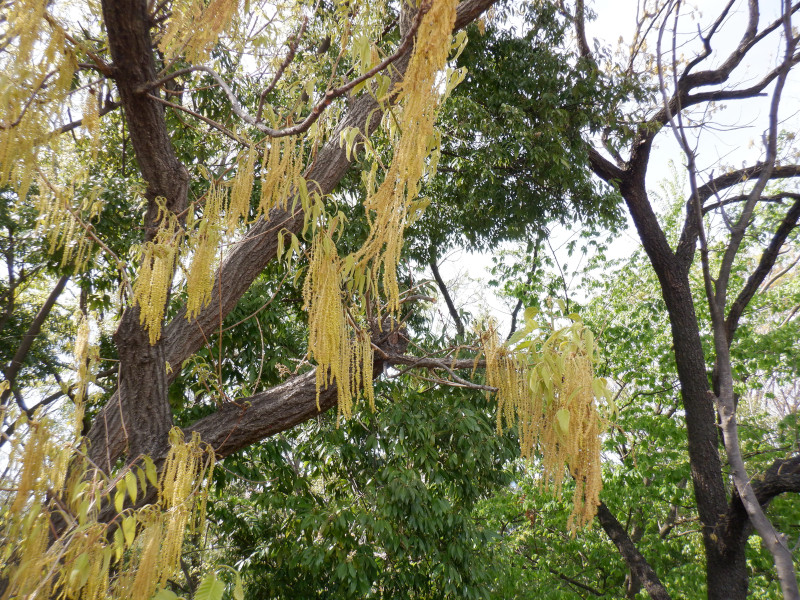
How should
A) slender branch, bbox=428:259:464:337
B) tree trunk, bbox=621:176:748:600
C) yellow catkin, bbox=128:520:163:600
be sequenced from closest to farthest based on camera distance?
yellow catkin, bbox=128:520:163:600
tree trunk, bbox=621:176:748:600
slender branch, bbox=428:259:464:337

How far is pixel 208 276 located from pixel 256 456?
2780 mm

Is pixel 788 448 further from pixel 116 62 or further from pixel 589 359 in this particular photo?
pixel 116 62

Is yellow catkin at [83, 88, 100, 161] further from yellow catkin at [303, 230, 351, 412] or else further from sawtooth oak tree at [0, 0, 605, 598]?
yellow catkin at [303, 230, 351, 412]

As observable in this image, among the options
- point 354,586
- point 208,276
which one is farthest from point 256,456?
point 208,276

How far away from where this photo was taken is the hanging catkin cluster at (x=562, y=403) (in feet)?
4.56

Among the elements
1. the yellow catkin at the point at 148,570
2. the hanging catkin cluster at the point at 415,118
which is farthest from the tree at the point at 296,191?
the yellow catkin at the point at 148,570

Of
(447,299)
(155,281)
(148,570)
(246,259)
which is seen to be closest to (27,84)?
(155,281)

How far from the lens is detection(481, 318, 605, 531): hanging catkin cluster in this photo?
1389 mm

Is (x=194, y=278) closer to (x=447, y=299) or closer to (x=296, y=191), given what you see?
(x=296, y=191)

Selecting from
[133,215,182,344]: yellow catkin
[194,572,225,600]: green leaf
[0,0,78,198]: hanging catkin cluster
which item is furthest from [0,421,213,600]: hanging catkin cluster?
[0,0,78,198]: hanging catkin cluster

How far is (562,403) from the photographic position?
1490 mm

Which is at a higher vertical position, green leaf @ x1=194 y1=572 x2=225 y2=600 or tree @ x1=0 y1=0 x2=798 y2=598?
tree @ x1=0 y1=0 x2=798 y2=598

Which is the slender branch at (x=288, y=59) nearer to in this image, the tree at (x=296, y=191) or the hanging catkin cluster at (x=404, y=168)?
the tree at (x=296, y=191)

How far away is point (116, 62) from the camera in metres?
1.94
